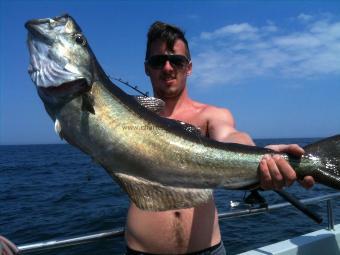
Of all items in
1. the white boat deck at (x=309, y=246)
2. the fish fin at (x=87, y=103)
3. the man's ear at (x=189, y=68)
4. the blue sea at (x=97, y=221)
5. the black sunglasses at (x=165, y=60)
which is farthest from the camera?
the blue sea at (x=97, y=221)

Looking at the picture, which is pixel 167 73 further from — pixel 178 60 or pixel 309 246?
pixel 309 246

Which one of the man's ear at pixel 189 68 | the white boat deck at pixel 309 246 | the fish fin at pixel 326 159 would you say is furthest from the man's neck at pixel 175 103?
the white boat deck at pixel 309 246

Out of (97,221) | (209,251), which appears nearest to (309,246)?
(209,251)

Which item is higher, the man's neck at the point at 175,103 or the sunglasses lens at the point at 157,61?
the sunglasses lens at the point at 157,61

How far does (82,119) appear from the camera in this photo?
3.04m

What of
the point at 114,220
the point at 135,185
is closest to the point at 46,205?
the point at 114,220

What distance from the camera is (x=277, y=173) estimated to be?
10.7 feet

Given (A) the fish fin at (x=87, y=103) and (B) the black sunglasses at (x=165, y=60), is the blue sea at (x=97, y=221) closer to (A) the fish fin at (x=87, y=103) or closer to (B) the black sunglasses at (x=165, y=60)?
(B) the black sunglasses at (x=165, y=60)

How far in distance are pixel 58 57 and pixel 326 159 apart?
234 cm

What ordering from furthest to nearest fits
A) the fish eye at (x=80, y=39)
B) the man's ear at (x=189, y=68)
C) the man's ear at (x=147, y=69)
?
the man's ear at (x=189, y=68)
the man's ear at (x=147, y=69)
the fish eye at (x=80, y=39)

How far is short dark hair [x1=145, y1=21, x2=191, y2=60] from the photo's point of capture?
176 inches

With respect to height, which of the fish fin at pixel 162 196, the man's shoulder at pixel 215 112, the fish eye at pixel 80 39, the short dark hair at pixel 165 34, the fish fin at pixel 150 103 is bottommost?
the fish fin at pixel 162 196

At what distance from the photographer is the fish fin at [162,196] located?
3285 mm

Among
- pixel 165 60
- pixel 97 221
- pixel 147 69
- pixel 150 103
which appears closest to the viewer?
pixel 150 103
